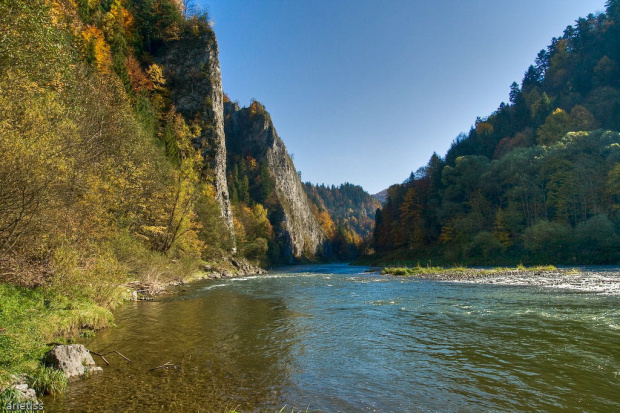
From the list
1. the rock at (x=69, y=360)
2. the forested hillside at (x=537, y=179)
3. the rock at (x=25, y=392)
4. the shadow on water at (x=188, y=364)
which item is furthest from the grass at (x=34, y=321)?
the forested hillside at (x=537, y=179)

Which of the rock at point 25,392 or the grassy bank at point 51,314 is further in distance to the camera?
the grassy bank at point 51,314

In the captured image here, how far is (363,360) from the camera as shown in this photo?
9.80 m

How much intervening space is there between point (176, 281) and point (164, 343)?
22067 millimetres

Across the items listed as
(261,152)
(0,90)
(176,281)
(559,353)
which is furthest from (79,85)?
(261,152)

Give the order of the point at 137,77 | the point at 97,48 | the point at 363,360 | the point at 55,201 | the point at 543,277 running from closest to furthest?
the point at 363,360 < the point at 55,201 < the point at 543,277 < the point at 97,48 < the point at 137,77

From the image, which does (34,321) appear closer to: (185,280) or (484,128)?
(185,280)

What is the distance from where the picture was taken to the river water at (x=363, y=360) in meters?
6.98

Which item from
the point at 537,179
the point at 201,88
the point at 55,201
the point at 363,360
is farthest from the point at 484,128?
the point at 55,201

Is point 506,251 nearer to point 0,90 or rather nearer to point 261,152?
point 0,90

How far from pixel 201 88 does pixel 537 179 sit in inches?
2595

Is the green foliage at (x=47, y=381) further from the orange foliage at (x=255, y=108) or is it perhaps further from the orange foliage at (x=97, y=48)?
the orange foliage at (x=255, y=108)

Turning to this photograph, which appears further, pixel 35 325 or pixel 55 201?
pixel 55 201

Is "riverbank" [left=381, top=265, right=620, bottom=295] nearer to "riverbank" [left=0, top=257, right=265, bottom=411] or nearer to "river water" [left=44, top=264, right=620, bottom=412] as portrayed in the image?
"river water" [left=44, top=264, right=620, bottom=412]

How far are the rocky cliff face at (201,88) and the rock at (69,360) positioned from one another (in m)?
55.3
